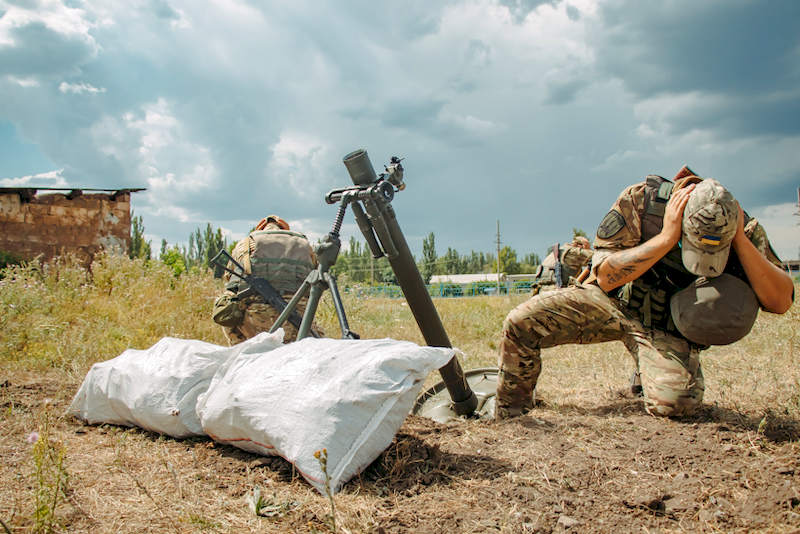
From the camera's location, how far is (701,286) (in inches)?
104

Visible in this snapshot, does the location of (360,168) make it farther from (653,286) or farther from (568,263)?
(568,263)

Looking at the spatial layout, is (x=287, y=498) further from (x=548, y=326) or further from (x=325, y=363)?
(x=548, y=326)

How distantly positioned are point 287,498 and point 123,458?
97cm

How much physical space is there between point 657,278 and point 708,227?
0.68 m

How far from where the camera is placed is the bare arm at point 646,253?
257 cm

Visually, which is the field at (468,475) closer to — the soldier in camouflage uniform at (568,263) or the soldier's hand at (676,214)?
the soldier's hand at (676,214)

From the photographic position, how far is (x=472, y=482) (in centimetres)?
189

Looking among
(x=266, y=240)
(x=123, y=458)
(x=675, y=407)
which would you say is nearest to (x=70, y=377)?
(x=266, y=240)

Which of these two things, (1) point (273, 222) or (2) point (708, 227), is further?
(1) point (273, 222)

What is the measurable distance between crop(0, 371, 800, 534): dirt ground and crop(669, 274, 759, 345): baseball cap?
0.46 metres

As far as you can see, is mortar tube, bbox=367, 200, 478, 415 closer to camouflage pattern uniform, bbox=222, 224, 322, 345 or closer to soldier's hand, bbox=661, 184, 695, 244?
soldier's hand, bbox=661, 184, 695, 244

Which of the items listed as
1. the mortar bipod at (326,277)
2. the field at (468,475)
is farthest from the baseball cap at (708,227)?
the mortar bipod at (326,277)

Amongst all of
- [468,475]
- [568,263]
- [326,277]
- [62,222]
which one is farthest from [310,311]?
[62,222]

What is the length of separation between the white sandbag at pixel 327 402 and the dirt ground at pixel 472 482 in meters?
0.13
